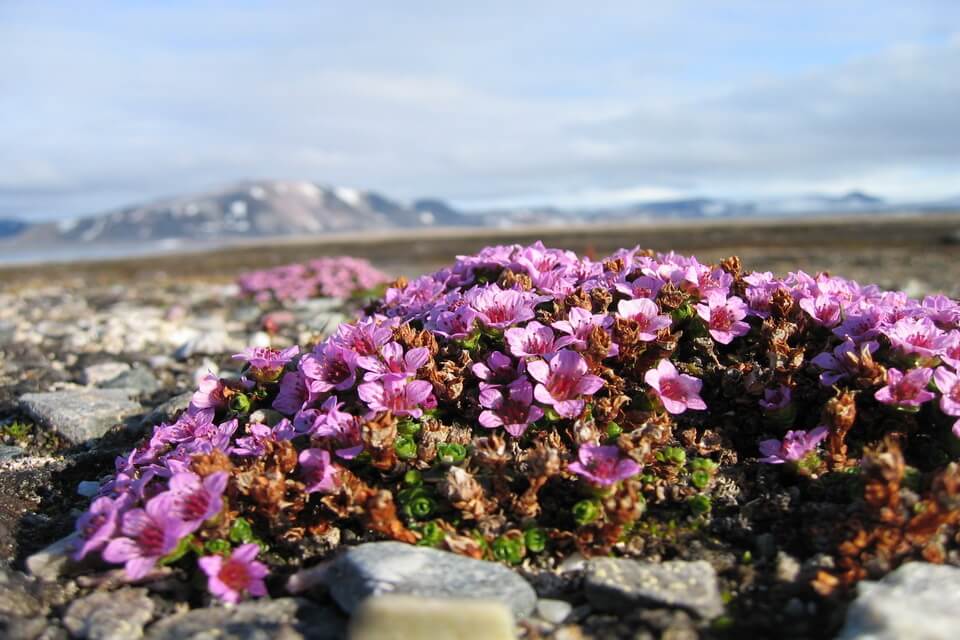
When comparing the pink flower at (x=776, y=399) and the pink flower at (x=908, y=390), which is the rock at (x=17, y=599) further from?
the pink flower at (x=908, y=390)

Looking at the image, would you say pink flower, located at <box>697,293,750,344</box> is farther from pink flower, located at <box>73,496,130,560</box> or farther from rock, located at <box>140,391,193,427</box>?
rock, located at <box>140,391,193,427</box>

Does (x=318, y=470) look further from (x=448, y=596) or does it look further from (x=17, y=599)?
(x=17, y=599)

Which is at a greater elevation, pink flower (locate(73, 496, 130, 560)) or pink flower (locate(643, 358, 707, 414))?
pink flower (locate(643, 358, 707, 414))

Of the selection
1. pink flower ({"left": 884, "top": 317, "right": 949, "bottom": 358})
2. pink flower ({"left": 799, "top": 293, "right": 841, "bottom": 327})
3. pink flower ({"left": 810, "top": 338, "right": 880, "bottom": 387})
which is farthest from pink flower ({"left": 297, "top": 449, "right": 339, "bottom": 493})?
pink flower ({"left": 884, "top": 317, "right": 949, "bottom": 358})

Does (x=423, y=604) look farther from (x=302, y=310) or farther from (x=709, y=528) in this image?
(x=302, y=310)

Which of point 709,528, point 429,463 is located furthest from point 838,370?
point 429,463

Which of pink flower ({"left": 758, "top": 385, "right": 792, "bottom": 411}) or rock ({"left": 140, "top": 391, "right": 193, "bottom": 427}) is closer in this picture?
pink flower ({"left": 758, "top": 385, "right": 792, "bottom": 411})

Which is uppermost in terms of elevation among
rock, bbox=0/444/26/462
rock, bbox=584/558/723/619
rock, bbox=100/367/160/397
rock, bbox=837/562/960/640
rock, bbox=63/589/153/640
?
rock, bbox=837/562/960/640
